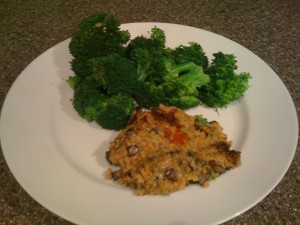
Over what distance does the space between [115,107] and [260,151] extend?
53cm

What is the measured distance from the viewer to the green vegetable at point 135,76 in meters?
1.36

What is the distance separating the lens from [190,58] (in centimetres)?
153

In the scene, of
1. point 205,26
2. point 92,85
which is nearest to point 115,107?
point 92,85

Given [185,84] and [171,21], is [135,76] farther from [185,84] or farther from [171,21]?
[171,21]

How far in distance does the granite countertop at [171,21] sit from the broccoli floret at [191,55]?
39 cm

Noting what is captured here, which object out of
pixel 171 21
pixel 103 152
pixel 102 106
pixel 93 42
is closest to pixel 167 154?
pixel 103 152

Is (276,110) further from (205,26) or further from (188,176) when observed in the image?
(205,26)

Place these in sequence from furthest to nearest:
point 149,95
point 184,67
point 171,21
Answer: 1. point 171,21
2. point 184,67
3. point 149,95

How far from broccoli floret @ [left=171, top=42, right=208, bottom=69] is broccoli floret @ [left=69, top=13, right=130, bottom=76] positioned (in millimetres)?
239

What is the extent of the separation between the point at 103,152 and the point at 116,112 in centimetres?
15

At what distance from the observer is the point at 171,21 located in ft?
6.59

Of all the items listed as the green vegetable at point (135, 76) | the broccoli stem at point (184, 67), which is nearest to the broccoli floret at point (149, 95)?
the green vegetable at point (135, 76)

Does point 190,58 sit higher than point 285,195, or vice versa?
point 190,58

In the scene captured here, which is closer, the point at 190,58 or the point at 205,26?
the point at 190,58
